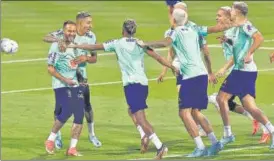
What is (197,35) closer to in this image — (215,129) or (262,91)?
(215,129)

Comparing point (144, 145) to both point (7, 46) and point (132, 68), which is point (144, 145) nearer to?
point (132, 68)

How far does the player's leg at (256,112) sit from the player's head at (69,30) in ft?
10.4

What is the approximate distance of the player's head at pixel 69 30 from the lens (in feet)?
67.9

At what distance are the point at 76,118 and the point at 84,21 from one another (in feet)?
6.19

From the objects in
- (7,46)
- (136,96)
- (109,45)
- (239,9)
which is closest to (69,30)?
(109,45)

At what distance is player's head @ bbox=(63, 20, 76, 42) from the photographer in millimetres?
20688

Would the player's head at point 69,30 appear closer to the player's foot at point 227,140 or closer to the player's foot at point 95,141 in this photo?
the player's foot at point 95,141

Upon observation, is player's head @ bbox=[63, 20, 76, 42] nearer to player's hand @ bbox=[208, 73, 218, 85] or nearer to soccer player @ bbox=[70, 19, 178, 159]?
soccer player @ bbox=[70, 19, 178, 159]

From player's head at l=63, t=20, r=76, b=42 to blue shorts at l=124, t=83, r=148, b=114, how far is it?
139 centimetres

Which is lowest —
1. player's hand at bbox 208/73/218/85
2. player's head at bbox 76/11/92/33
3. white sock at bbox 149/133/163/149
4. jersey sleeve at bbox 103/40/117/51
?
white sock at bbox 149/133/163/149

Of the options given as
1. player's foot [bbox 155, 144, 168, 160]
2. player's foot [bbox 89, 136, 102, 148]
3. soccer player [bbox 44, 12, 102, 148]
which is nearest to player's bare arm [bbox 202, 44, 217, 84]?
player's foot [bbox 155, 144, 168, 160]

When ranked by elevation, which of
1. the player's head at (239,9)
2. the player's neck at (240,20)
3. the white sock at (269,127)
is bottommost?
the white sock at (269,127)

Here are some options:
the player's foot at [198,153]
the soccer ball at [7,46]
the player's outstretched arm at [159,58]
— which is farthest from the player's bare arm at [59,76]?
the player's foot at [198,153]

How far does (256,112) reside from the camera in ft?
67.6
